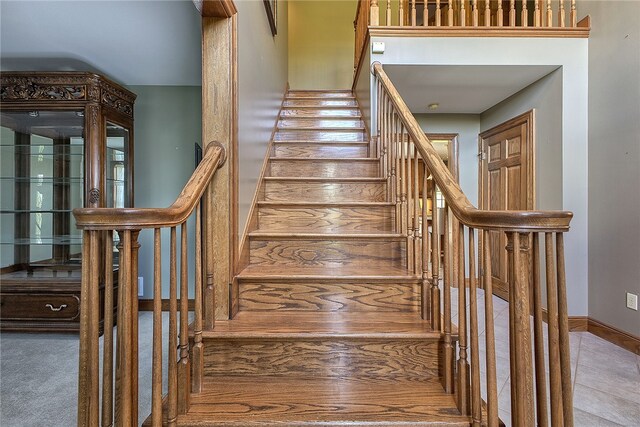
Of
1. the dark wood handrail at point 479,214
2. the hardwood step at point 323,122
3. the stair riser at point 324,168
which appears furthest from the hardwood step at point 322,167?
the dark wood handrail at point 479,214

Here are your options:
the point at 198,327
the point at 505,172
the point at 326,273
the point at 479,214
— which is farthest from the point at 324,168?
the point at 505,172

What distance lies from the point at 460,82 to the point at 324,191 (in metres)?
1.78

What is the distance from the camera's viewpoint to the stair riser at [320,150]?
2.92 m

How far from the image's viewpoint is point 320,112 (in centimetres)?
371

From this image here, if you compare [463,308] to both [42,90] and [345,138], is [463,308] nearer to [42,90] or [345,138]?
[345,138]

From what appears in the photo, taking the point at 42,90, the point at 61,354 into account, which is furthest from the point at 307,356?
the point at 42,90

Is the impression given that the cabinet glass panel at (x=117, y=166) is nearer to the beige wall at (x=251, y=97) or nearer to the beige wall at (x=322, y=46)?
the beige wall at (x=251, y=97)

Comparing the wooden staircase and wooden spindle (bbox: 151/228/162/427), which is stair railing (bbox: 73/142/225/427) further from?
the wooden staircase

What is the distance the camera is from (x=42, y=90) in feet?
8.16

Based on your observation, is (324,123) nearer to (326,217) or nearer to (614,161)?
(326,217)

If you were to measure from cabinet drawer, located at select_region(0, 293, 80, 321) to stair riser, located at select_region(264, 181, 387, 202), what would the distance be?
1.85m

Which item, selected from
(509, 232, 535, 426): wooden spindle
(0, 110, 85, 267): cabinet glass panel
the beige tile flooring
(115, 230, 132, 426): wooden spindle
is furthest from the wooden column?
(0, 110, 85, 267): cabinet glass panel

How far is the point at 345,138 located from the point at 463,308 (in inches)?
93.0

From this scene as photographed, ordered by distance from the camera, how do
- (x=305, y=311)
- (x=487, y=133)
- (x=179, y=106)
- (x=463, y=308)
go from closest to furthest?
1. (x=463, y=308)
2. (x=305, y=311)
3. (x=179, y=106)
4. (x=487, y=133)
